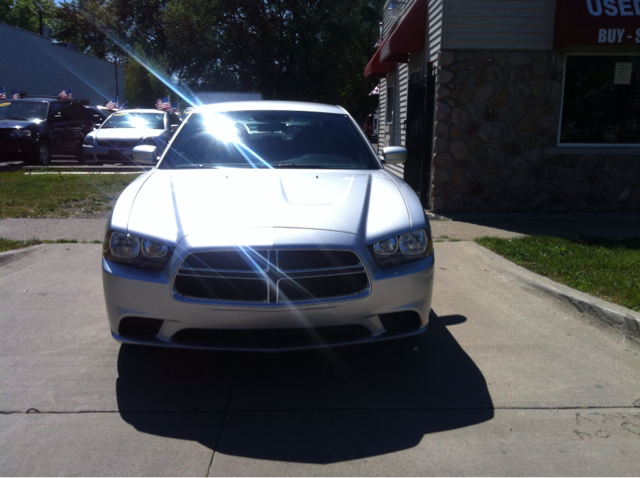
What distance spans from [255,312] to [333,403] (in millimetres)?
740

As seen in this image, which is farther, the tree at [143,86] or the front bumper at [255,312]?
the tree at [143,86]

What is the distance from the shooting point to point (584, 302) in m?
4.90

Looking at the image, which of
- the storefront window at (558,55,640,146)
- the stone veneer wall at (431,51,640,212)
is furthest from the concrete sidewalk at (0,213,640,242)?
the storefront window at (558,55,640,146)

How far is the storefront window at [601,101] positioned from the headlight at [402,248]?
6.70 metres

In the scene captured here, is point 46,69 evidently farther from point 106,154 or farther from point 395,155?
point 395,155

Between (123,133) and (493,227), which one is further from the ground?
(123,133)

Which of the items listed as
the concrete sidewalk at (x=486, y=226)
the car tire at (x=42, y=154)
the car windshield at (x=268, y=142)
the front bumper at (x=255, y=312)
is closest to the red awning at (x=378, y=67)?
the concrete sidewalk at (x=486, y=226)

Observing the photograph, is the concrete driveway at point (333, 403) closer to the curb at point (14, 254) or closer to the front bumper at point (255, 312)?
the front bumper at point (255, 312)

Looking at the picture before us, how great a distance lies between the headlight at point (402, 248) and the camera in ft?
11.5

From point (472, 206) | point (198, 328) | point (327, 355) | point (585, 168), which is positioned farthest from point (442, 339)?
point (585, 168)

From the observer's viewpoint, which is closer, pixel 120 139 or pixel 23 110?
pixel 120 139

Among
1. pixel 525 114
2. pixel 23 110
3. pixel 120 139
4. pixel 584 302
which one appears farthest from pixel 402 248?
pixel 23 110

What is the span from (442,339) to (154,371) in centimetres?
208

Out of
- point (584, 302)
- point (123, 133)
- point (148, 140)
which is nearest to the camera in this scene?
point (584, 302)
